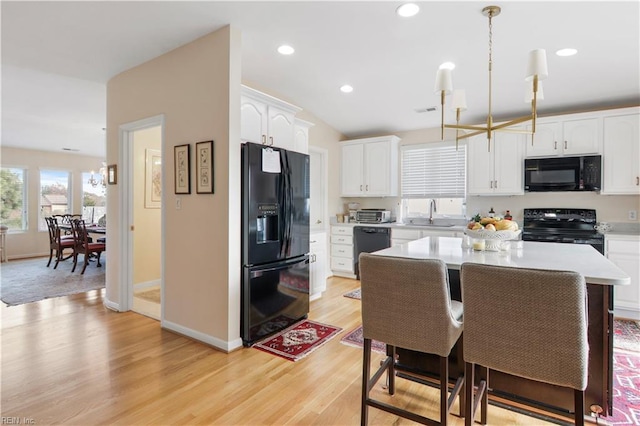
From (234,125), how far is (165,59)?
1197 mm

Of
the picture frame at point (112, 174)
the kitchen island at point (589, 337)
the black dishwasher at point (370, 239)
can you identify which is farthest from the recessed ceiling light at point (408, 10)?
the picture frame at point (112, 174)

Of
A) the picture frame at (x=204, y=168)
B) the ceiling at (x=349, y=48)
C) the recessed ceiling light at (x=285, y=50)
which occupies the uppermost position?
the recessed ceiling light at (x=285, y=50)

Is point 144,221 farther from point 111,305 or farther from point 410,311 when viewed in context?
point 410,311

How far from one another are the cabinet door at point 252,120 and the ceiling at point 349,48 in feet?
1.76

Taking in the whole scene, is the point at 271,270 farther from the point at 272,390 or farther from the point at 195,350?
the point at 272,390

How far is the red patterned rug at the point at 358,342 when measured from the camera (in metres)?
2.83

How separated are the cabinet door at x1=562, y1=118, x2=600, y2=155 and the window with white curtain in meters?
1.28

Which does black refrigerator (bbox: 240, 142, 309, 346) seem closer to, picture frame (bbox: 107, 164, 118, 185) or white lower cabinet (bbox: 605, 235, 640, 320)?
picture frame (bbox: 107, 164, 118, 185)

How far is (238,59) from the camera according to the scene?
2822 mm

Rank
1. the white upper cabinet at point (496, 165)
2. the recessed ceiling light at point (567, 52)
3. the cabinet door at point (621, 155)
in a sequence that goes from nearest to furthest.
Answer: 1. the recessed ceiling light at point (567, 52)
2. the cabinet door at point (621, 155)
3. the white upper cabinet at point (496, 165)

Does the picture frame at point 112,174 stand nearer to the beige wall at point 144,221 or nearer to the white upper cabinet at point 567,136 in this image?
the beige wall at point 144,221

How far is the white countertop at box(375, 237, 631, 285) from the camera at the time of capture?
165 cm

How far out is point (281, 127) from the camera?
3590mm

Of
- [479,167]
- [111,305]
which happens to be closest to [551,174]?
[479,167]
